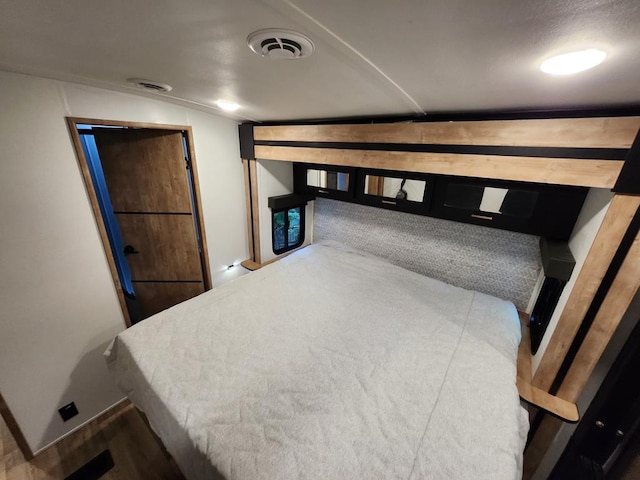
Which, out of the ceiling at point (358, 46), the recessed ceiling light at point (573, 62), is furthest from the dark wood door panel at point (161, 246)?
the recessed ceiling light at point (573, 62)

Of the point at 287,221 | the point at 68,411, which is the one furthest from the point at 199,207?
the point at 68,411

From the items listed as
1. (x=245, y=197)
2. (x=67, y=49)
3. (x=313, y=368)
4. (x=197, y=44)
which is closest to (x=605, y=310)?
(x=313, y=368)

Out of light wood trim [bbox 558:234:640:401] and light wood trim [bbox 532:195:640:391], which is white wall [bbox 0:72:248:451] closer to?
light wood trim [bbox 532:195:640:391]

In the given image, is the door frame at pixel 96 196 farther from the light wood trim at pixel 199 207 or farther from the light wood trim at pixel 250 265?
the light wood trim at pixel 250 265

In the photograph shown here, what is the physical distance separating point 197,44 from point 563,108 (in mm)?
1395

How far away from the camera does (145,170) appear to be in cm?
204

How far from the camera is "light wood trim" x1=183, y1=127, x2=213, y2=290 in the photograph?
1902 mm

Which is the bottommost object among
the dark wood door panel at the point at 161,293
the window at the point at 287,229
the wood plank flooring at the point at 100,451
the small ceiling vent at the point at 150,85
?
the wood plank flooring at the point at 100,451

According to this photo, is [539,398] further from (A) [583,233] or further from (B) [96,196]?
(B) [96,196]

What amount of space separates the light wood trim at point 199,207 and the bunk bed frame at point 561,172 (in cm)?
128

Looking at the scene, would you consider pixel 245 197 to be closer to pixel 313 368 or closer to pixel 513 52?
pixel 313 368

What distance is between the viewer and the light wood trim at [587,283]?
35.5 inches

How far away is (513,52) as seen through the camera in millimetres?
574

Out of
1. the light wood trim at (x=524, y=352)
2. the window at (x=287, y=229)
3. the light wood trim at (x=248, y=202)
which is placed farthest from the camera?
the window at (x=287, y=229)
